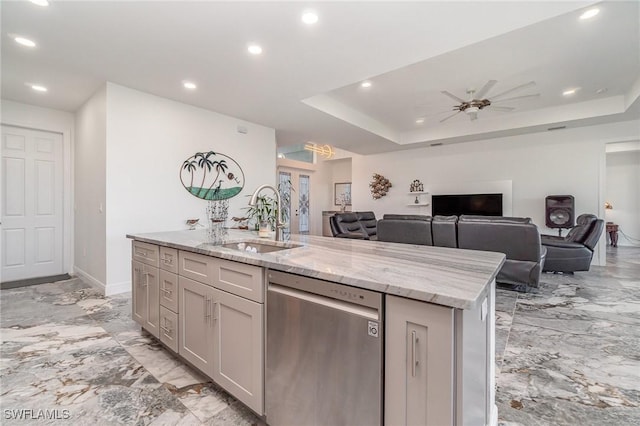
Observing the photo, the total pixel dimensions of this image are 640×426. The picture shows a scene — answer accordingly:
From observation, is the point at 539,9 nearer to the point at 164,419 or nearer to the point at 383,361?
the point at 383,361

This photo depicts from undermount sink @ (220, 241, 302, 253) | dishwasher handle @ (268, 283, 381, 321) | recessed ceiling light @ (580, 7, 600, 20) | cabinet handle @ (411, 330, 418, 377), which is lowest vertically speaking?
cabinet handle @ (411, 330, 418, 377)

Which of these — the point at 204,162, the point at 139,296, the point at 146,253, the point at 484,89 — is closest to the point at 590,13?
the point at 484,89

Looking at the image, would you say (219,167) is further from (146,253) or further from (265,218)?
(265,218)

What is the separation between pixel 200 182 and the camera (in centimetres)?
445

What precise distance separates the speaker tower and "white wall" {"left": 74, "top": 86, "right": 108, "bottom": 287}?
7295mm

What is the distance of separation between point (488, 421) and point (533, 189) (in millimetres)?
6142

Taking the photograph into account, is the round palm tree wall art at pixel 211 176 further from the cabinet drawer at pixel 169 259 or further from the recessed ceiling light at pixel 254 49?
the cabinet drawer at pixel 169 259

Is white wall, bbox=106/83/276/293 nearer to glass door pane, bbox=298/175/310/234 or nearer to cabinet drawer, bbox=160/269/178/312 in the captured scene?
cabinet drawer, bbox=160/269/178/312

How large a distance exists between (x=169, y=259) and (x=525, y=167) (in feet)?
22.4

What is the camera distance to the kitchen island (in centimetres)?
88

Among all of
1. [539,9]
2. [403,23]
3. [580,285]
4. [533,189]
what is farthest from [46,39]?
[533,189]

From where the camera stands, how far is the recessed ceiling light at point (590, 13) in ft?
8.34

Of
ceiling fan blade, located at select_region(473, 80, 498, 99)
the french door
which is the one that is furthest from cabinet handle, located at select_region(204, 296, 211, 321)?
the french door

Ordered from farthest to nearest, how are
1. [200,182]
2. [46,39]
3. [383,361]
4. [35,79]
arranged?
[200,182]
[35,79]
[46,39]
[383,361]
